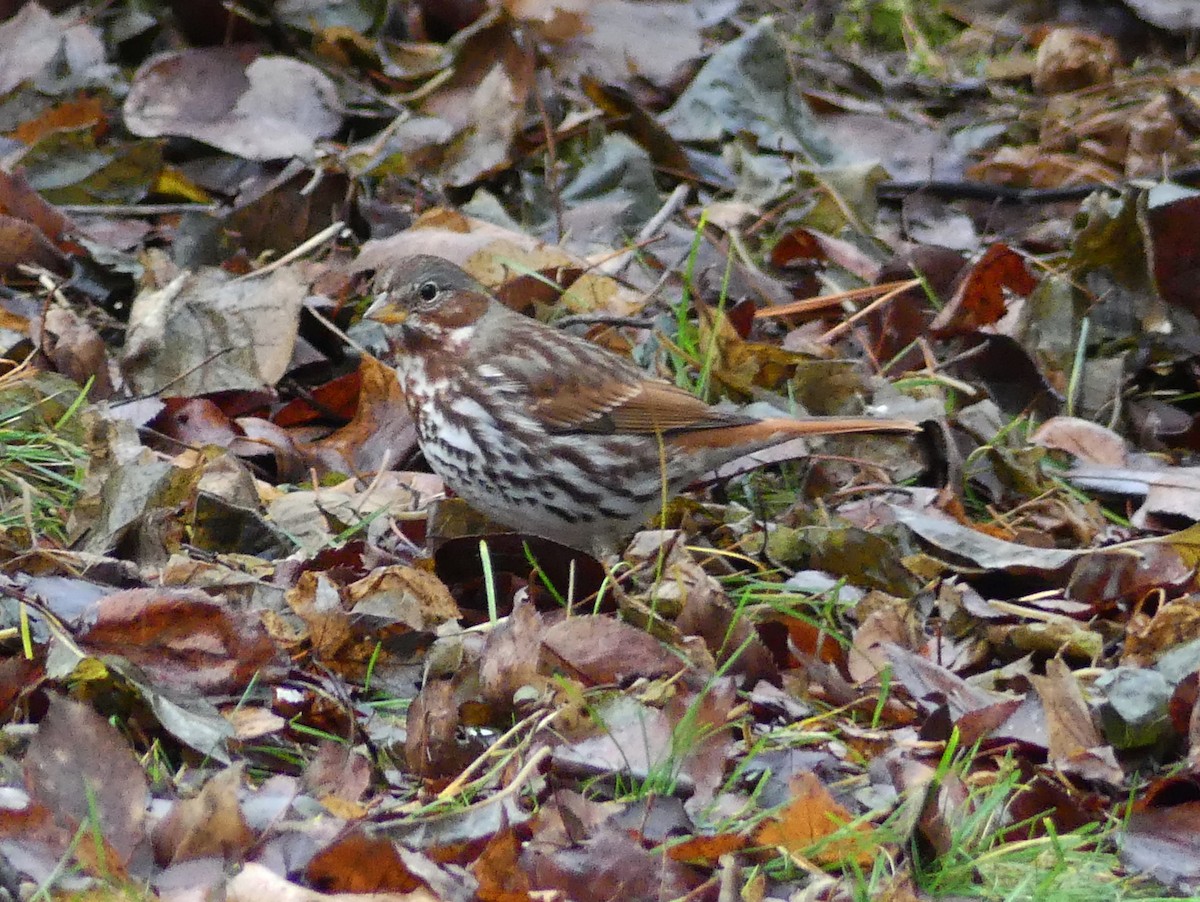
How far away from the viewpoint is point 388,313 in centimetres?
448

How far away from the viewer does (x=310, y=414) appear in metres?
4.69

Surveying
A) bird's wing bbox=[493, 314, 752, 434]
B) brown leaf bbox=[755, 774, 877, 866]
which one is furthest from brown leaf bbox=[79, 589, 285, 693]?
bird's wing bbox=[493, 314, 752, 434]

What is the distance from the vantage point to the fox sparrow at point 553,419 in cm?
424

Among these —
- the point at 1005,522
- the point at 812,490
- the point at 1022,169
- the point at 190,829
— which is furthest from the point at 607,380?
the point at 1022,169

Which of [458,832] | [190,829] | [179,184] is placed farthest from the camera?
[179,184]

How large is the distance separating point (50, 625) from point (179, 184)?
282 centimetres

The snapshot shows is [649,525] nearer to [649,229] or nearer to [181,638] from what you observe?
[649,229]

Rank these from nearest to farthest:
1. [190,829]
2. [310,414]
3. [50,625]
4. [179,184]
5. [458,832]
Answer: [190,829]
[458,832]
[50,625]
[310,414]
[179,184]

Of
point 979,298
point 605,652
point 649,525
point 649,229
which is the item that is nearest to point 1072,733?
point 605,652

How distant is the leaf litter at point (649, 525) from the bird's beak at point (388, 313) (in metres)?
0.20

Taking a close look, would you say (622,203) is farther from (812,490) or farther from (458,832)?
(458,832)

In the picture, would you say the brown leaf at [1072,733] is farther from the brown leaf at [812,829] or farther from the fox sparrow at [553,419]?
the fox sparrow at [553,419]

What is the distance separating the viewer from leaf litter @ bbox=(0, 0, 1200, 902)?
275cm

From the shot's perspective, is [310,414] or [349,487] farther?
[310,414]
